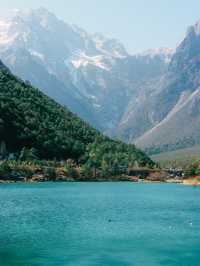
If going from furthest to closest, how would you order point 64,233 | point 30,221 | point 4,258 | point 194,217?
point 194,217, point 30,221, point 64,233, point 4,258

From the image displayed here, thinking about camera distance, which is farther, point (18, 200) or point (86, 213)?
point (18, 200)

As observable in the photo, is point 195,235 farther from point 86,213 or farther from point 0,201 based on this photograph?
point 0,201

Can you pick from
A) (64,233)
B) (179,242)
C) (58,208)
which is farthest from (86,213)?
(179,242)

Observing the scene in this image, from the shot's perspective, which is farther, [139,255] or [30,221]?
[30,221]

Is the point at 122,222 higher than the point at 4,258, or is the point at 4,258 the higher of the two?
the point at 122,222

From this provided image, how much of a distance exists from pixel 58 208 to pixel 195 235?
6129cm

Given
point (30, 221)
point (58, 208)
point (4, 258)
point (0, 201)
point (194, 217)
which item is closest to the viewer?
point (4, 258)

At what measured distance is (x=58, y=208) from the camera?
17638 cm

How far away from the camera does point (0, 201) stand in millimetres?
190625

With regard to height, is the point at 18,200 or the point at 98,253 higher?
the point at 18,200

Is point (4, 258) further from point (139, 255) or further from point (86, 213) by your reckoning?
point (86, 213)

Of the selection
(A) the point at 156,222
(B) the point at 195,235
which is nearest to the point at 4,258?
(B) the point at 195,235

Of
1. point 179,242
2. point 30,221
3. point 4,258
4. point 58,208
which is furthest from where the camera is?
point 58,208

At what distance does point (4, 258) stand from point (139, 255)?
22.0 metres
